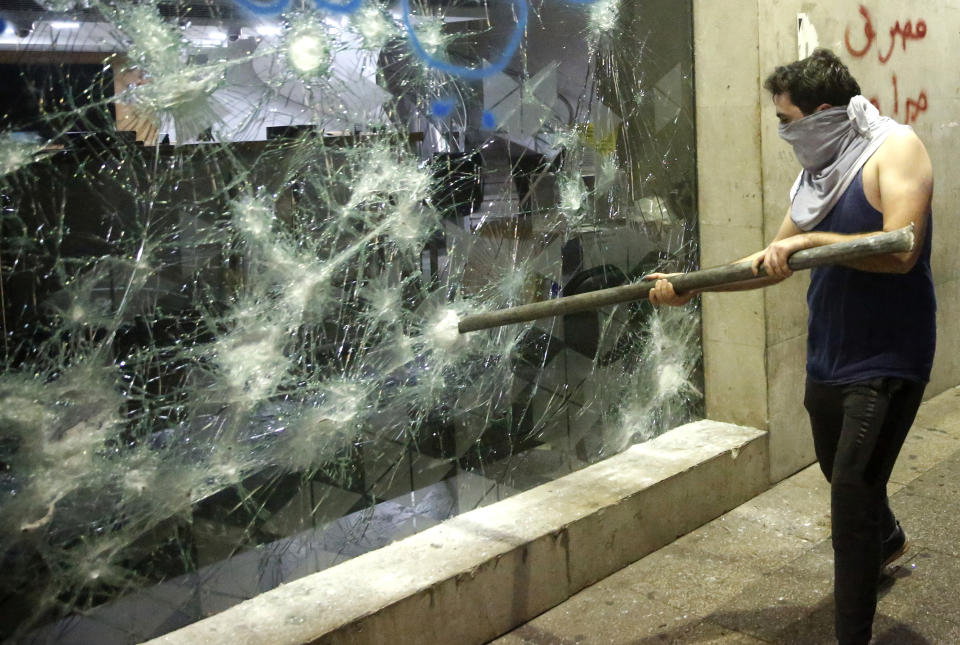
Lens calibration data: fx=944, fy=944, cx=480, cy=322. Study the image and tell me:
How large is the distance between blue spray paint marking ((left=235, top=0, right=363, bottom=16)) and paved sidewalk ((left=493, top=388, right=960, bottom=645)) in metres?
2.26

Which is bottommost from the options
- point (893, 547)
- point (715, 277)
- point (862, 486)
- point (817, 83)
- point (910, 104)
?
point (893, 547)

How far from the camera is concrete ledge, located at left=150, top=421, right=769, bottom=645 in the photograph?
2922 millimetres

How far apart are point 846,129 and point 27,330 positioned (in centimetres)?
248

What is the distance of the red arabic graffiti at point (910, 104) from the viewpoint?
211 inches

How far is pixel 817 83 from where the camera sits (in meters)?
2.86

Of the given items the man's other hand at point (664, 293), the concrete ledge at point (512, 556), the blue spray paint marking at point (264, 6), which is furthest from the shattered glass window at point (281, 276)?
the man's other hand at point (664, 293)

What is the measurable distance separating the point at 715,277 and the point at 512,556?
4.08 ft

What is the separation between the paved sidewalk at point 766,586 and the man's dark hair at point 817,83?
5.71 feet

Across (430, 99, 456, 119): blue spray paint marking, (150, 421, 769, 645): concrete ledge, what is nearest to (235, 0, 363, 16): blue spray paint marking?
(430, 99, 456, 119): blue spray paint marking

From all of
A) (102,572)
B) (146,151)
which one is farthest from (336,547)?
(146,151)

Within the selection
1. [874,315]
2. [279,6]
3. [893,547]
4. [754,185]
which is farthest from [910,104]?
[279,6]

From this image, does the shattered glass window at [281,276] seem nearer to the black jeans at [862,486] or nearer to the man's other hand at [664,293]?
the man's other hand at [664,293]

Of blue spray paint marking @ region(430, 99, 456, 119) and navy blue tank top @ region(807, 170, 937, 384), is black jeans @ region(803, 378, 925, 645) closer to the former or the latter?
navy blue tank top @ region(807, 170, 937, 384)

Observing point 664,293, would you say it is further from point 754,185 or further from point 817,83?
point 754,185
